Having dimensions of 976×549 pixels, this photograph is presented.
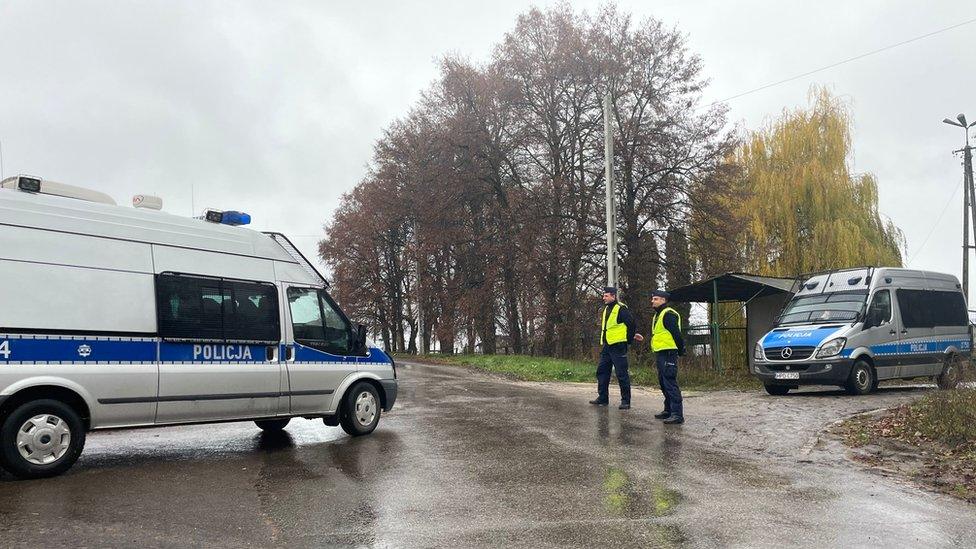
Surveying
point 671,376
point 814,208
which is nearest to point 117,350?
point 671,376

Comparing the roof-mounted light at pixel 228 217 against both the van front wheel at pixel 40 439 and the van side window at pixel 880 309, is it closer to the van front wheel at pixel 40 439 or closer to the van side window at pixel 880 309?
the van front wheel at pixel 40 439

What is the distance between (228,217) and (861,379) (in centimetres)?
1145

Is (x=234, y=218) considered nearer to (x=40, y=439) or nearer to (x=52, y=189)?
(x=52, y=189)

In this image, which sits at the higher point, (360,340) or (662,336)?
(360,340)

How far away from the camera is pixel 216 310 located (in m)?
8.12

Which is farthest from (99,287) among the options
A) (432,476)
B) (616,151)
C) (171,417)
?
(616,151)

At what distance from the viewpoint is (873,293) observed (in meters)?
14.8

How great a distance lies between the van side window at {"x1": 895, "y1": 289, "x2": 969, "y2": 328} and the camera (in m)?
→ 15.4

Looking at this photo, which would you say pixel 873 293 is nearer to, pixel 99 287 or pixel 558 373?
pixel 558 373

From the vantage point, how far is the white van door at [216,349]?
7.63m

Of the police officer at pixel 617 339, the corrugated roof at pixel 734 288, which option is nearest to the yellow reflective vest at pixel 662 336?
the police officer at pixel 617 339

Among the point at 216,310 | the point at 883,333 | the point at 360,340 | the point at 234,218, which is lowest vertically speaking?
the point at 883,333

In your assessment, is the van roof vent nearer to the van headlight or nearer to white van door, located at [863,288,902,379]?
the van headlight

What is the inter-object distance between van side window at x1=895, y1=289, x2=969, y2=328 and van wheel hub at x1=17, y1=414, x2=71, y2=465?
1457 cm
